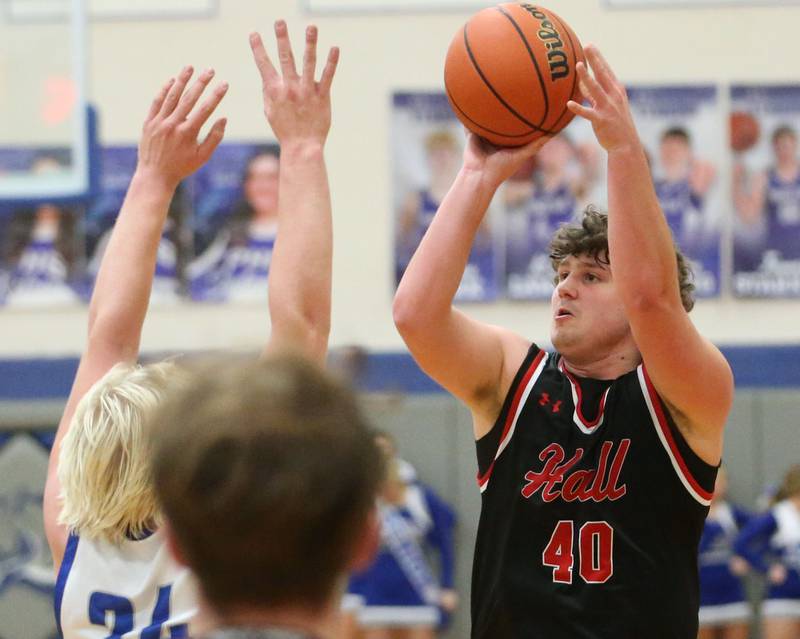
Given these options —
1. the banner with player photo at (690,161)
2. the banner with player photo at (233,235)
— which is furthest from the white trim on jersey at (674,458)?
the banner with player photo at (233,235)

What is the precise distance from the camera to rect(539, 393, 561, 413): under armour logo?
9.46 ft

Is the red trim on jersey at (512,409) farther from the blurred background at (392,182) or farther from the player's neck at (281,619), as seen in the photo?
the blurred background at (392,182)

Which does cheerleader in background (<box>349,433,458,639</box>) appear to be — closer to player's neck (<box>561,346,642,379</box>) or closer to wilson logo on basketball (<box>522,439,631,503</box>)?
player's neck (<box>561,346,642,379</box>)

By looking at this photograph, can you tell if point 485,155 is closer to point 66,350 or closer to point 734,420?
point 734,420

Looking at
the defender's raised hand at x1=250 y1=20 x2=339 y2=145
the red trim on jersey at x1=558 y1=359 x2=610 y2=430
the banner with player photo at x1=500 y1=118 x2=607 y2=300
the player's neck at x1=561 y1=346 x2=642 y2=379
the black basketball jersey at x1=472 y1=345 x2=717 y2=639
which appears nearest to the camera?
the defender's raised hand at x1=250 y1=20 x2=339 y2=145

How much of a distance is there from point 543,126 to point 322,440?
187 centimetres

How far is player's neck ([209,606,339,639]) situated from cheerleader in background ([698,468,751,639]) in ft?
23.3

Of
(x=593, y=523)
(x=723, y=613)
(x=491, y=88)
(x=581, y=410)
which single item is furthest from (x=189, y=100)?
(x=723, y=613)

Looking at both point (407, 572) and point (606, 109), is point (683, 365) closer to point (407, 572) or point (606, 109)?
point (606, 109)

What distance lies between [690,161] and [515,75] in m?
6.18

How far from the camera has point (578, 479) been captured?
2783 mm

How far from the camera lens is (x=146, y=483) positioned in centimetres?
208

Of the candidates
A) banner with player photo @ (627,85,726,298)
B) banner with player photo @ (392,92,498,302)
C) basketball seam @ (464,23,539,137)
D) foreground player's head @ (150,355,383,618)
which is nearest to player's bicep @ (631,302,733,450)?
basketball seam @ (464,23,539,137)

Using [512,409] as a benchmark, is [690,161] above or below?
above
